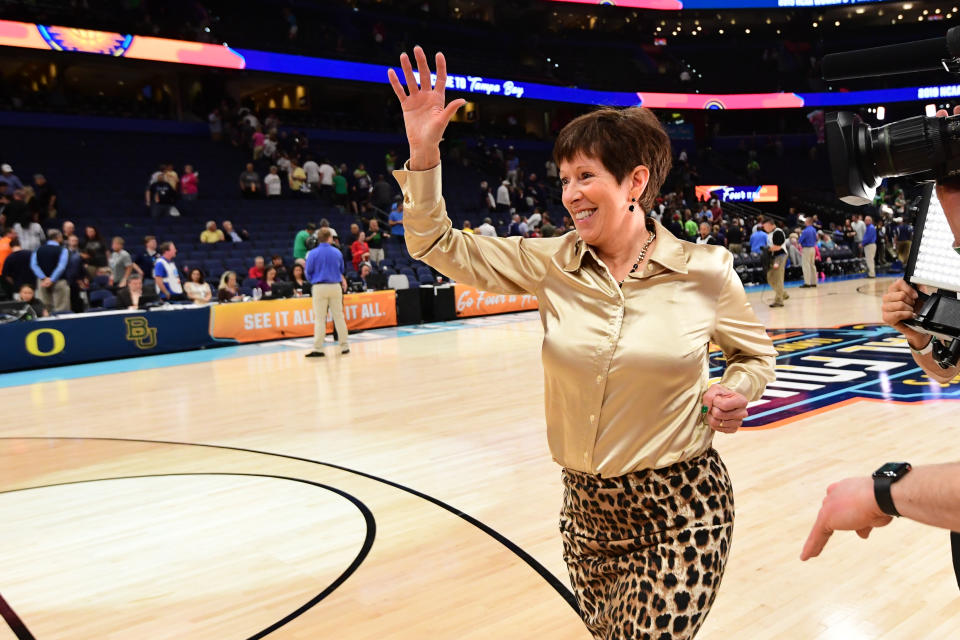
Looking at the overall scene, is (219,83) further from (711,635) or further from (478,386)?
(711,635)

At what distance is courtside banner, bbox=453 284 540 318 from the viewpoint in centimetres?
1412

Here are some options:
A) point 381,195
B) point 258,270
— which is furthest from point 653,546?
point 381,195

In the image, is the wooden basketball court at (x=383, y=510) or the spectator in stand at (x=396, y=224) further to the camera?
the spectator in stand at (x=396, y=224)

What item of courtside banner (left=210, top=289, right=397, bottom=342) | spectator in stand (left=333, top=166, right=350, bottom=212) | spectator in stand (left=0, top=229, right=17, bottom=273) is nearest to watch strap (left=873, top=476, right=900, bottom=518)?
courtside banner (left=210, top=289, right=397, bottom=342)

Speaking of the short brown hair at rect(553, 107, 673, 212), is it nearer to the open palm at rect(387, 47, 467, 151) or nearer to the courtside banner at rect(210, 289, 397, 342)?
the open palm at rect(387, 47, 467, 151)

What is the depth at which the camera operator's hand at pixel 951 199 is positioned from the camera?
1.37 m

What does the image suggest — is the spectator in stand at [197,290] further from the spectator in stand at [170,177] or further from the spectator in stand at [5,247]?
the spectator in stand at [170,177]

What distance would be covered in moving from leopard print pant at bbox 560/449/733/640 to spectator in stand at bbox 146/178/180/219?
15.1m

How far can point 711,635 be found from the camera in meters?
2.73

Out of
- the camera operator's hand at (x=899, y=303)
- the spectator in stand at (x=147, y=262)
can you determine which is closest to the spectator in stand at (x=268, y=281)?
the spectator in stand at (x=147, y=262)

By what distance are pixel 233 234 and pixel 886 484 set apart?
48.6 ft

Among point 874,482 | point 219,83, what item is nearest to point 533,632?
point 874,482

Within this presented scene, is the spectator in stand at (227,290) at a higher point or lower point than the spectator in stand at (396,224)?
lower

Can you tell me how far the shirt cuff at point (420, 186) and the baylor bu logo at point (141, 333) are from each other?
9.77 metres
